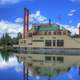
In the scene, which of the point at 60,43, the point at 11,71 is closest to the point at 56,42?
the point at 60,43

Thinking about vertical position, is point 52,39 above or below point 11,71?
above

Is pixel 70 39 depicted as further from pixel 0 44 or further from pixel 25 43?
pixel 0 44

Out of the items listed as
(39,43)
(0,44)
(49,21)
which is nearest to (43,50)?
(39,43)

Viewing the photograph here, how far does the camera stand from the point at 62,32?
104 ft

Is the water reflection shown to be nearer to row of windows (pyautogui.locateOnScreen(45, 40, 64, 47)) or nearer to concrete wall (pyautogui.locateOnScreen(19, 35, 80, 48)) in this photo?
concrete wall (pyautogui.locateOnScreen(19, 35, 80, 48))

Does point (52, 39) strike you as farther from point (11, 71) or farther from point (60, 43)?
point (11, 71)

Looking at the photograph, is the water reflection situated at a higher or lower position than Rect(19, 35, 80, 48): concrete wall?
lower

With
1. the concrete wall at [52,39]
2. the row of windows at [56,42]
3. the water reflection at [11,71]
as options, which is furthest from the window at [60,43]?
the water reflection at [11,71]

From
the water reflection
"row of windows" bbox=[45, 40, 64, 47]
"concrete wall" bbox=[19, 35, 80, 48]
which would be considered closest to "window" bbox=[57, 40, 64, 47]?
"row of windows" bbox=[45, 40, 64, 47]

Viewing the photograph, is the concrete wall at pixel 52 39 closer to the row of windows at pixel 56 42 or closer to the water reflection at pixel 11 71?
the row of windows at pixel 56 42

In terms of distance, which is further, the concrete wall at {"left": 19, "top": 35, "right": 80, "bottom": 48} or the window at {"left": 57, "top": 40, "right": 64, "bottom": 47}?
the window at {"left": 57, "top": 40, "right": 64, "bottom": 47}

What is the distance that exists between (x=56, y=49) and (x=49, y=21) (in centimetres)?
314

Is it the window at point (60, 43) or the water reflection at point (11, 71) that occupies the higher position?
the window at point (60, 43)

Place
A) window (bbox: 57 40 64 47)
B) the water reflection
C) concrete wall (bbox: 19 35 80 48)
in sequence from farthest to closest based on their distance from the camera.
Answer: window (bbox: 57 40 64 47)
concrete wall (bbox: 19 35 80 48)
the water reflection
